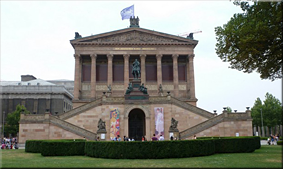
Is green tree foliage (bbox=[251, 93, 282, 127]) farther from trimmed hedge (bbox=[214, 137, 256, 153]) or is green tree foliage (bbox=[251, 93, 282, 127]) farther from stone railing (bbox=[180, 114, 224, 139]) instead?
trimmed hedge (bbox=[214, 137, 256, 153])

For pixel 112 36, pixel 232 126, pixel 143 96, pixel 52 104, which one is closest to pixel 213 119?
pixel 232 126

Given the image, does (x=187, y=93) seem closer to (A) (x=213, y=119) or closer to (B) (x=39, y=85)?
(A) (x=213, y=119)

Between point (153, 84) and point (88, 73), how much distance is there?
13529 mm

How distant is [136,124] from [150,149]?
68.9 feet

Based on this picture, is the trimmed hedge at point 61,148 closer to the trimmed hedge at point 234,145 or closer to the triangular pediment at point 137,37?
the trimmed hedge at point 234,145

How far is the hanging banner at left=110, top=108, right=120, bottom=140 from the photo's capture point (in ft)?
124

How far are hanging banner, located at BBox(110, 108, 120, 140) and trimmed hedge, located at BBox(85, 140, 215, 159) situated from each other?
1737 cm

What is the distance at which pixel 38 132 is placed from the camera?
3619 cm

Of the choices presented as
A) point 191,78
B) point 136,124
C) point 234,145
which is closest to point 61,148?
point 234,145

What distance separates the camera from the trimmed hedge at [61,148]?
22.6 metres

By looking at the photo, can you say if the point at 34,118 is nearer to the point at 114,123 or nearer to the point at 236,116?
the point at 114,123

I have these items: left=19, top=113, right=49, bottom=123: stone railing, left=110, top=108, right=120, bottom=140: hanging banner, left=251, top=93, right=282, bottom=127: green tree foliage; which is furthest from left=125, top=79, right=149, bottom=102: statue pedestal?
left=251, top=93, right=282, bottom=127: green tree foliage

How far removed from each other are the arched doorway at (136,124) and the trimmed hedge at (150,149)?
1947cm

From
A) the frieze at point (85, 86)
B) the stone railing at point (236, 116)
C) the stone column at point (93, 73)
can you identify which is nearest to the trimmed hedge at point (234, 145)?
the stone railing at point (236, 116)
